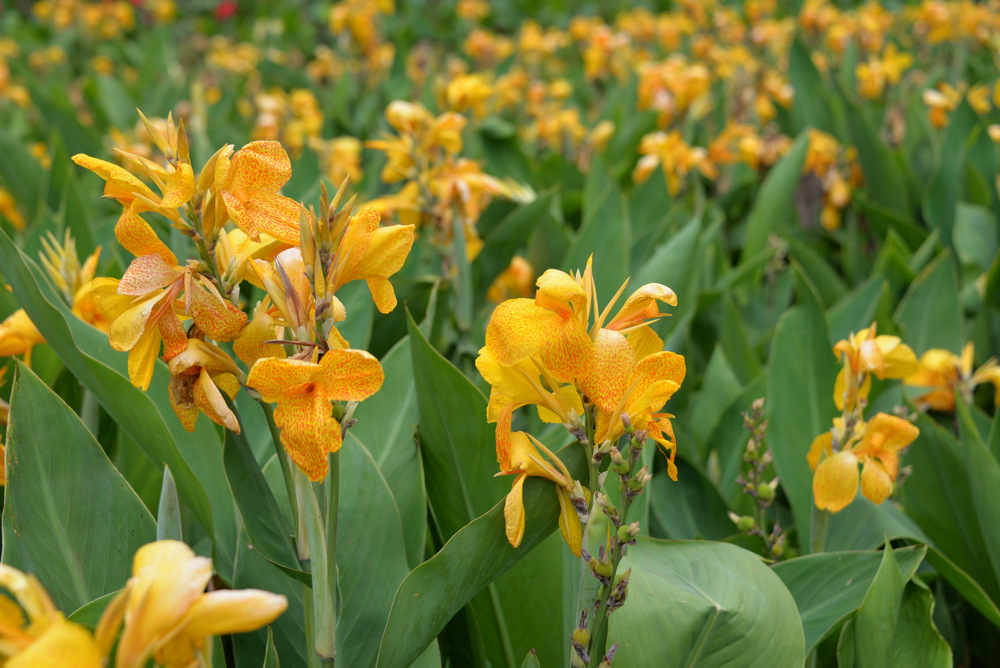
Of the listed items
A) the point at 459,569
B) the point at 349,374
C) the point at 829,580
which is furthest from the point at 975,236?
the point at 349,374

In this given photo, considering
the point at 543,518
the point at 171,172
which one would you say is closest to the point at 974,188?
the point at 543,518

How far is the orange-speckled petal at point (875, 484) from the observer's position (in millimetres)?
900

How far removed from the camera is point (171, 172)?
0.65 meters

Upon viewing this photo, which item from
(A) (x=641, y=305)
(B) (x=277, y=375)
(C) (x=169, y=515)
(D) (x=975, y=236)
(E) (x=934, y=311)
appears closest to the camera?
(B) (x=277, y=375)

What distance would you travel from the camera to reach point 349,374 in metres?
Answer: 0.58

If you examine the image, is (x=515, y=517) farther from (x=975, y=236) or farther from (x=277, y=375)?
(x=975, y=236)

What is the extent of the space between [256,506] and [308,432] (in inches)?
8.9

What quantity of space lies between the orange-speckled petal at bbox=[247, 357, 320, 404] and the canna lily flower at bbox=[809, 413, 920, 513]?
612 mm

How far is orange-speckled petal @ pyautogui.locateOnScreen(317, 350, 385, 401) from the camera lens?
0.57 m

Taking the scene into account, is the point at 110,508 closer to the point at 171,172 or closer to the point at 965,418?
the point at 171,172

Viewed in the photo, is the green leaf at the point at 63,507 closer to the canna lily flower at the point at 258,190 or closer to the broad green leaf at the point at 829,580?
the canna lily flower at the point at 258,190

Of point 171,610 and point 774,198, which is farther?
point 774,198

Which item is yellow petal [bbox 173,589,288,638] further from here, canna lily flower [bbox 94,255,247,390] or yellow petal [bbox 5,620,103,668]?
canna lily flower [bbox 94,255,247,390]

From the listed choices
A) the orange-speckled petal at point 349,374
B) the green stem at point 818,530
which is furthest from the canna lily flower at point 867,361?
the orange-speckled petal at point 349,374
